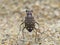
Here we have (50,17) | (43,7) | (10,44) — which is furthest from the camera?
(43,7)

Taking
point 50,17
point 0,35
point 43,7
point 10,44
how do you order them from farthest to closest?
point 43,7, point 50,17, point 0,35, point 10,44

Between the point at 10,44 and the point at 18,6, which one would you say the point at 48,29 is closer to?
the point at 10,44

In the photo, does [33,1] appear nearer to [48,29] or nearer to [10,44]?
[48,29]

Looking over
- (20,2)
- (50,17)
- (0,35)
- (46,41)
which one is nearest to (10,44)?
(0,35)

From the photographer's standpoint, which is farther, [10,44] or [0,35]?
[0,35]

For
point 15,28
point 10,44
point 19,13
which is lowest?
point 10,44

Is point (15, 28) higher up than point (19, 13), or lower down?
lower down
